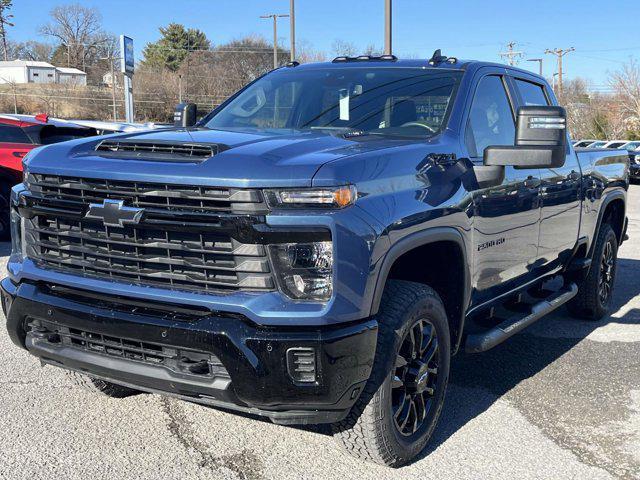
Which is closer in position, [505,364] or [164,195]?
[164,195]

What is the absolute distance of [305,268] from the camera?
2.83 meters

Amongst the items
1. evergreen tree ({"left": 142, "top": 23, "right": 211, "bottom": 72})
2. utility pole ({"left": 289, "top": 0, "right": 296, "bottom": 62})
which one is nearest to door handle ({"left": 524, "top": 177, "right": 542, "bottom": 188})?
utility pole ({"left": 289, "top": 0, "right": 296, "bottom": 62})

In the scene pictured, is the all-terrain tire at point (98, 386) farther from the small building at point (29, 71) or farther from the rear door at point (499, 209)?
the small building at point (29, 71)

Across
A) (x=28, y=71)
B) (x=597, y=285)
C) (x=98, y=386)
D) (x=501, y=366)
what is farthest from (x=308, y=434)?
(x=28, y=71)

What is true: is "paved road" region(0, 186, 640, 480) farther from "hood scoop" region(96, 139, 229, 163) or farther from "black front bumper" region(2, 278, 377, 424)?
"hood scoop" region(96, 139, 229, 163)

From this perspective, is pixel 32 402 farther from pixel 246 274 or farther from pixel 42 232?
pixel 246 274

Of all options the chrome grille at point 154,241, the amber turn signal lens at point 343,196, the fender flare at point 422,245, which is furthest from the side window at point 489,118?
the chrome grille at point 154,241

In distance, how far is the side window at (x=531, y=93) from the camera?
5.10m

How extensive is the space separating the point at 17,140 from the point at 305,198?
8619 millimetres

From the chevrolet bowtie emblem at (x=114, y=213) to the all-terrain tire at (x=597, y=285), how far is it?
4.31 metres

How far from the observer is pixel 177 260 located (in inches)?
116

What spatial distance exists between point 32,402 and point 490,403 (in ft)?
8.68

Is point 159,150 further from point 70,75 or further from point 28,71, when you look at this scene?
point 28,71

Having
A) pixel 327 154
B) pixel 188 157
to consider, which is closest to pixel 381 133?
pixel 327 154
